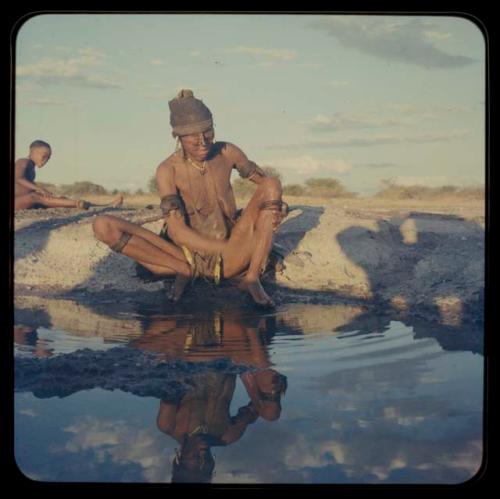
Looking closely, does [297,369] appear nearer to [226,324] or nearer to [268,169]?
[226,324]

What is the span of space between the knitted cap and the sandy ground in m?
0.38

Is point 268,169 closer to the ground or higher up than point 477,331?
higher up

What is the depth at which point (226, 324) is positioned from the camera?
179 inches

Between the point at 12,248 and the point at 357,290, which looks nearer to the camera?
the point at 12,248

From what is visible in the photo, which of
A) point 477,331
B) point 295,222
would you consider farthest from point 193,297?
point 477,331

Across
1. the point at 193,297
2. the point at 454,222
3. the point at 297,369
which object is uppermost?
the point at 454,222

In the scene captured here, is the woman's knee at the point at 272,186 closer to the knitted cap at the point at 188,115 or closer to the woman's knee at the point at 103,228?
the knitted cap at the point at 188,115

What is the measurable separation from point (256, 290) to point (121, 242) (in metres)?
0.73

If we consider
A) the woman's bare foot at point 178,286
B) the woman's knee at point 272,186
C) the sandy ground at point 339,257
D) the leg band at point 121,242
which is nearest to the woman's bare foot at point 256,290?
the sandy ground at point 339,257

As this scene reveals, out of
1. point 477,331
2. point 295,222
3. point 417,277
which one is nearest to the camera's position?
point 477,331

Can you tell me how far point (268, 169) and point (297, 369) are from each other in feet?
3.18

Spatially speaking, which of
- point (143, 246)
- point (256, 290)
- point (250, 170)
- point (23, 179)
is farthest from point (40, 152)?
point (256, 290)

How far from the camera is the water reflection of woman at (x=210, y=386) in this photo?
3.84 m

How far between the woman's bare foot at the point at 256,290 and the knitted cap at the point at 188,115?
0.80m
